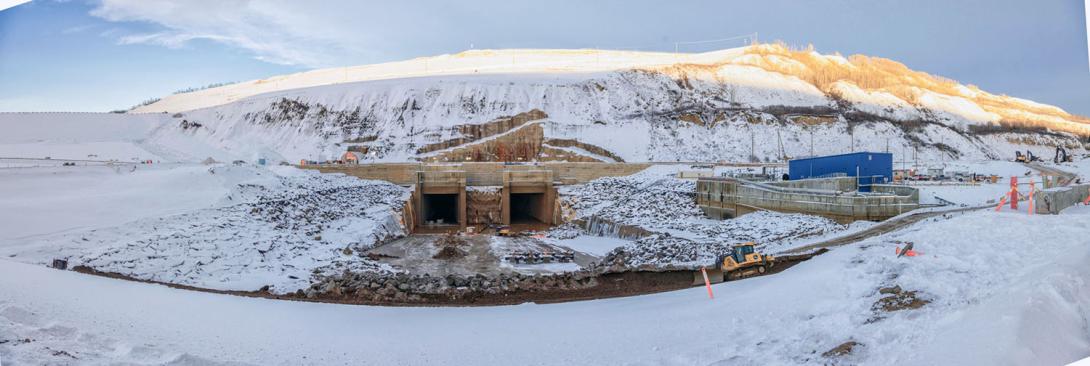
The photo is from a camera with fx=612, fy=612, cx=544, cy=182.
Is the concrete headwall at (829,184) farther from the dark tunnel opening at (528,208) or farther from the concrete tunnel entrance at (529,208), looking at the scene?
the dark tunnel opening at (528,208)

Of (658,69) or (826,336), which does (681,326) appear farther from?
(658,69)

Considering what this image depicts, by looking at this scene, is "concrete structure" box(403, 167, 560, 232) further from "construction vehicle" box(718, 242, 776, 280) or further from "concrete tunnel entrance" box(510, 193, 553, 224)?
"construction vehicle" box(718, 242, 776, 280)

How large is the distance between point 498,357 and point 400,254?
41.6 feet

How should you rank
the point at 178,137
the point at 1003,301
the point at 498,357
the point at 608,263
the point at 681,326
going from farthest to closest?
the point at 178,137, the point at 608,263, the point at 681,326, the point at 498,357, the point at 1003,301

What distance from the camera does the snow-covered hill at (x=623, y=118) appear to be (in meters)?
41.9

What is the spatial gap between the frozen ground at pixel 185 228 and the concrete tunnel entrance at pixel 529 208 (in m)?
10.1

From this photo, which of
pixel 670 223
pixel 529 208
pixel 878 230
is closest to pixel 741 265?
pixel 878 230

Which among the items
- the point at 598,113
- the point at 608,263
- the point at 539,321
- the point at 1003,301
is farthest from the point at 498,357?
the point at 598,113

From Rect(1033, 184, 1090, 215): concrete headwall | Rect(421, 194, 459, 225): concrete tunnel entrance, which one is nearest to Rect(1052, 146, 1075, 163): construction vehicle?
Rect(1033, 184, 1090, 215): concrete headwall

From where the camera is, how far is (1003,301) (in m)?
4.50

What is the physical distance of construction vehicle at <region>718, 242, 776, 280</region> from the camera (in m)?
10.6

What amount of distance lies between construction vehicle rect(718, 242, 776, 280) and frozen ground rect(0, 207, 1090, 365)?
1116mm

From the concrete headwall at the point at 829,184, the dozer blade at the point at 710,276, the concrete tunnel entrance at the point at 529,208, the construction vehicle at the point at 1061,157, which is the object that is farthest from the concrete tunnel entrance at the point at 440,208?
the construction vehicle at the point at 1061,157

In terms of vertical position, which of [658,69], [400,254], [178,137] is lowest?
[400,254]
